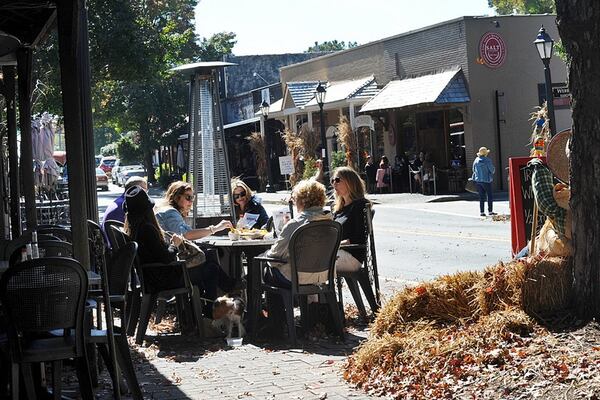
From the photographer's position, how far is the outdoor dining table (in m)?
9.27

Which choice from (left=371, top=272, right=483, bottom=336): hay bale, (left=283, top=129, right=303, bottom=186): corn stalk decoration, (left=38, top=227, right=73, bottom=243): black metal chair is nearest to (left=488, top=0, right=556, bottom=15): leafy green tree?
(left=283, top=129, right=303, bottom=186): corn stalk decoration

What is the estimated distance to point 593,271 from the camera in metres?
6.27

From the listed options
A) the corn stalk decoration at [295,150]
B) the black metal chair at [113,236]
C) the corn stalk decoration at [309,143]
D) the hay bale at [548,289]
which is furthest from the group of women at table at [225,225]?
the corn stalk decoration at [309,143]

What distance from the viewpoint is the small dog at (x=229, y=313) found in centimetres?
904

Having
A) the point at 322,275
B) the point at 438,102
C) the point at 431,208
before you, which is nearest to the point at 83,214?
the point at 322,275

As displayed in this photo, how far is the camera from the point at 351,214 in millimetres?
9852

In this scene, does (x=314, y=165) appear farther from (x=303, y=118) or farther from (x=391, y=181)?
(x=303, y=118)

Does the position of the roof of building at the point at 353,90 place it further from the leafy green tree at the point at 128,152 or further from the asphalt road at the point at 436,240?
the leafy green tree at the point at 128,152

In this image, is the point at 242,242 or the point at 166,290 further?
the point at 242,242

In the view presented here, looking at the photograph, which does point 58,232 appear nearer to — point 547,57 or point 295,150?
point 547,57

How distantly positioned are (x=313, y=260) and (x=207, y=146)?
218 inches

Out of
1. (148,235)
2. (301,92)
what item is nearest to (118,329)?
(148,235)

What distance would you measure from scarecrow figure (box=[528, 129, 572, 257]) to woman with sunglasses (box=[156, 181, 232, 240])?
3.66m

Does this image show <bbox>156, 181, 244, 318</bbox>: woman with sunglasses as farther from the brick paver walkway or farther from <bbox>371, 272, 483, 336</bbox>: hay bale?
<bbox>371, 272, 483, 336</bbox>: hay bale
